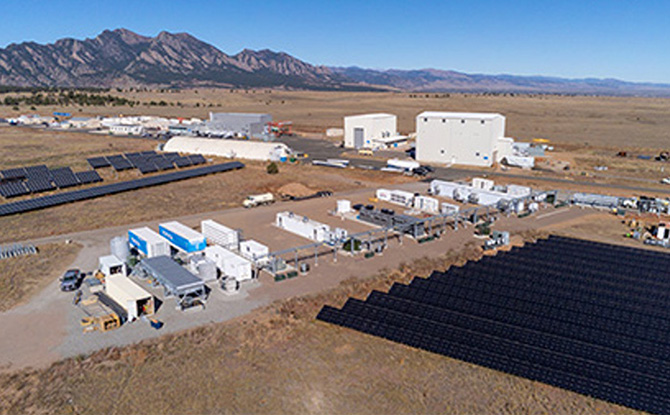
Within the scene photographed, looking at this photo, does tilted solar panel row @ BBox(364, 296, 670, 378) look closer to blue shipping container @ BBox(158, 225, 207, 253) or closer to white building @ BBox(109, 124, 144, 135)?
blue shipping container @ BBox(158, 225, 207, 253)

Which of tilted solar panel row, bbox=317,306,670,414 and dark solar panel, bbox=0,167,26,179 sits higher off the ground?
dark solar panel, bbox=0,167,26,179

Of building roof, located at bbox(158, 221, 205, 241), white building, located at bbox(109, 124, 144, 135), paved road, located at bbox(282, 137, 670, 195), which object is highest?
white building, located at bbox(109, 124, 144, 135)

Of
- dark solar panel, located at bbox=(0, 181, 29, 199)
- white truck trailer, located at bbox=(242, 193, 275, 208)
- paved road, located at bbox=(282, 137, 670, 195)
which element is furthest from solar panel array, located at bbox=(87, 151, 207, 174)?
paved road, located at bbox=(282, 137, 670, 195)

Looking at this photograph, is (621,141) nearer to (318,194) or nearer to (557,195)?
(557,195)

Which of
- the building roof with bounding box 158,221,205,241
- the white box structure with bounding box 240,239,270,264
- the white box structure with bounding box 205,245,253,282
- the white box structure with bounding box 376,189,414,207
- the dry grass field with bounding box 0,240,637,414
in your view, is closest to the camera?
the dry grass field with bounding box 0,240,637,414

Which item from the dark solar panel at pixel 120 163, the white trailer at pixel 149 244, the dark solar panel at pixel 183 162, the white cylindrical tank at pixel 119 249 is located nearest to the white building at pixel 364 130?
the dark solar panel at pixel 183 162

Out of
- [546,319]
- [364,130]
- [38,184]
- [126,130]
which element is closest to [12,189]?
[38,184]

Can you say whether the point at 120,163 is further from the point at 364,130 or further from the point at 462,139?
the point at 462,139
